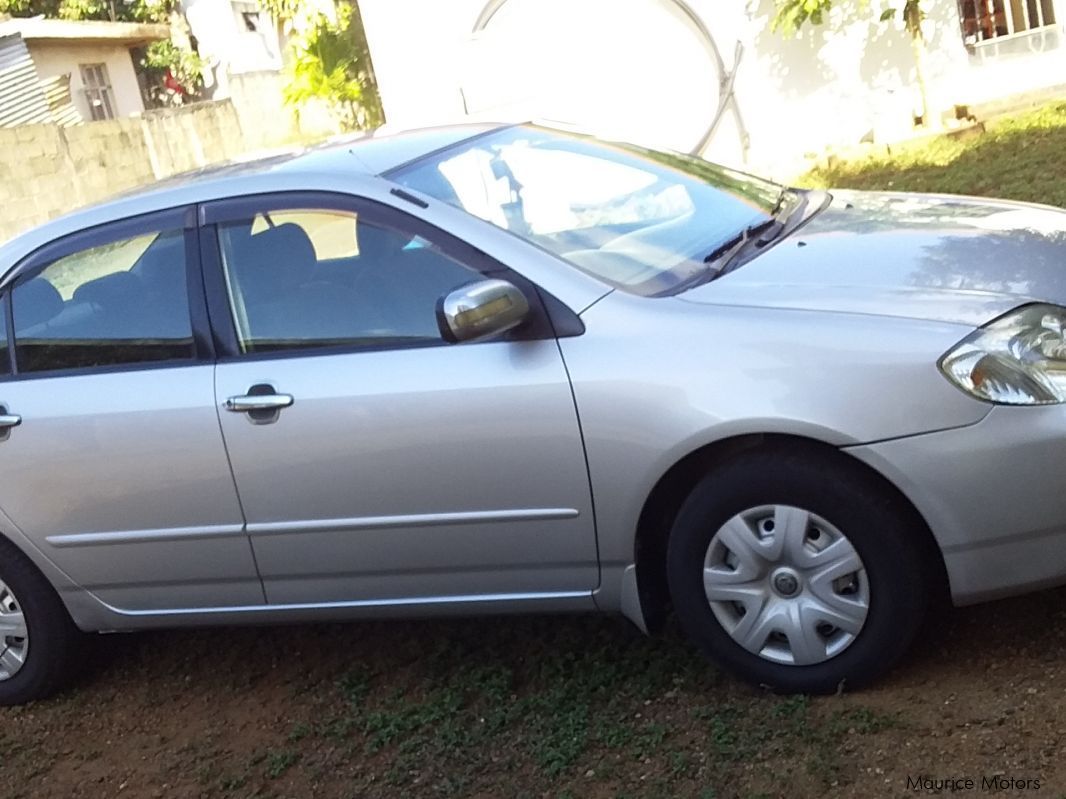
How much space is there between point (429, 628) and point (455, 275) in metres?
1.46

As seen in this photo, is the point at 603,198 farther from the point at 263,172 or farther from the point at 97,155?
the point at 97,155

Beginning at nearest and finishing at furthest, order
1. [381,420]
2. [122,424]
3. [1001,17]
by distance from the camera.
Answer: [381,420], [122,424], [1001,17]

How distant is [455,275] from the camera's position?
3855mm

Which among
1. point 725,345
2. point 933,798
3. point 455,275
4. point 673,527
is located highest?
point 455,275

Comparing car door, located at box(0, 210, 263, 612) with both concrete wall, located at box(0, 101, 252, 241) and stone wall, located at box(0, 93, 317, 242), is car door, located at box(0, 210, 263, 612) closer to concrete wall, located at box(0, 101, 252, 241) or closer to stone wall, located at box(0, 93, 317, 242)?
stone wall, located at box(0, 93, 317, 242)

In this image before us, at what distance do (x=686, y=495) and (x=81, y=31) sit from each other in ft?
79.9

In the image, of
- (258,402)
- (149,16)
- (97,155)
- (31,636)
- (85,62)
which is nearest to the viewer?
(258,402)

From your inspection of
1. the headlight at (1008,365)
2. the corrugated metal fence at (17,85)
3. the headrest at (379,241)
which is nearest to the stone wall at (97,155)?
the corrugated metal fence at (17,85)

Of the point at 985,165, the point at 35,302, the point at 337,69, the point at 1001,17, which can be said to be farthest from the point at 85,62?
the point at 35,302

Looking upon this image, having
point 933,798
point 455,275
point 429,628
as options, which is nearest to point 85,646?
point 429,628

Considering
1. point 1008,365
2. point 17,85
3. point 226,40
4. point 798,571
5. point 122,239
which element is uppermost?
point 226,40

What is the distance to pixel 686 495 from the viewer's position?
3695 millimetres

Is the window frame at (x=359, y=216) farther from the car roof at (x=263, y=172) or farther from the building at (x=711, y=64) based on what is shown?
the building at (x=711, y=64)

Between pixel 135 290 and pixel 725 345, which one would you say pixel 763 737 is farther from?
pixel 135 290
